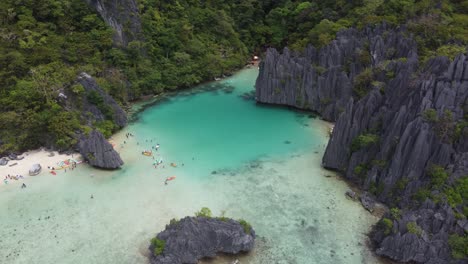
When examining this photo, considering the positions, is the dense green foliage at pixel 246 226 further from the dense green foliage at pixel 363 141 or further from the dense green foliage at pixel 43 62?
the dense green foliage at pixel 43 62

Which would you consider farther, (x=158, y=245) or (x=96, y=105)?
(x=96, y=105)

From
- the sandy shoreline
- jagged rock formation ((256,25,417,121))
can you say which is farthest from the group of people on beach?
jagged rock formation ((256,25,417,121))

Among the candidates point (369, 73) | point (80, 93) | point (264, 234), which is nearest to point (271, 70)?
point (369, 73)

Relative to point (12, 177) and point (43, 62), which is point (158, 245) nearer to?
point (12, 177)

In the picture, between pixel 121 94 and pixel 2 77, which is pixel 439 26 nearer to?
pixel 121 94

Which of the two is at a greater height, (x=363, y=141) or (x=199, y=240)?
(x=363, y=141)

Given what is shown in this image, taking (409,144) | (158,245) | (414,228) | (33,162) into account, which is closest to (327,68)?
(409,144)

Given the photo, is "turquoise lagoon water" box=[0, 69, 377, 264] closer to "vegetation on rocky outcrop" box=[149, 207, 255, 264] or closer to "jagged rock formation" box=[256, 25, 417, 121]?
"vegetation on rocky outcrop" box=[149, 207, 255, 264]
